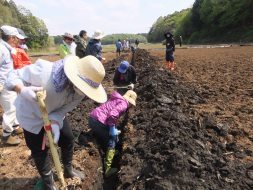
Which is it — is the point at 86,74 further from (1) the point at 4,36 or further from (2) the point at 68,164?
(1) the point at 4,36

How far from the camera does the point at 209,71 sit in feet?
46.9

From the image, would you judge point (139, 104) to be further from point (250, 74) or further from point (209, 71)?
point (209, 71)

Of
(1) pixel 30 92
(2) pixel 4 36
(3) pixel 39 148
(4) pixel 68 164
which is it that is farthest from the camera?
(2) pixel 4 36

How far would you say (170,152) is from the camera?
15.0ft

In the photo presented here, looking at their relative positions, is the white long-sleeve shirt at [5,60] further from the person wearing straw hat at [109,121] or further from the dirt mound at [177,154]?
the dirt mound at [177,154]

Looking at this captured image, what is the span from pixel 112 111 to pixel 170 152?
112 cm

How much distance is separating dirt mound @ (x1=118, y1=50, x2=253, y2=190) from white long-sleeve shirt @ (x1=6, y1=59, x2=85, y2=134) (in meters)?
1.33

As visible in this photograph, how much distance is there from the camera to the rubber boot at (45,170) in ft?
12.3

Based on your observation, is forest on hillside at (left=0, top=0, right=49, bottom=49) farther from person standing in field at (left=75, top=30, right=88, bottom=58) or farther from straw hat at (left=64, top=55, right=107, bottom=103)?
straw hat at (left=64, top=55, right=107, bottom=103)

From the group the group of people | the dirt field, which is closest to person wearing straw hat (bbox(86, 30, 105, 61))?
the dirt field

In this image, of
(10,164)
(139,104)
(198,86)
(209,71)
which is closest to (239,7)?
(209,71)

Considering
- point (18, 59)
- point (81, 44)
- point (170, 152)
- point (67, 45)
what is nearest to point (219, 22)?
point (81, 44)

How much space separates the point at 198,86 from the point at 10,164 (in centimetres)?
690

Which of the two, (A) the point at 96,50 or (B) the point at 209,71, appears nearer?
(A) the point at 96,50
